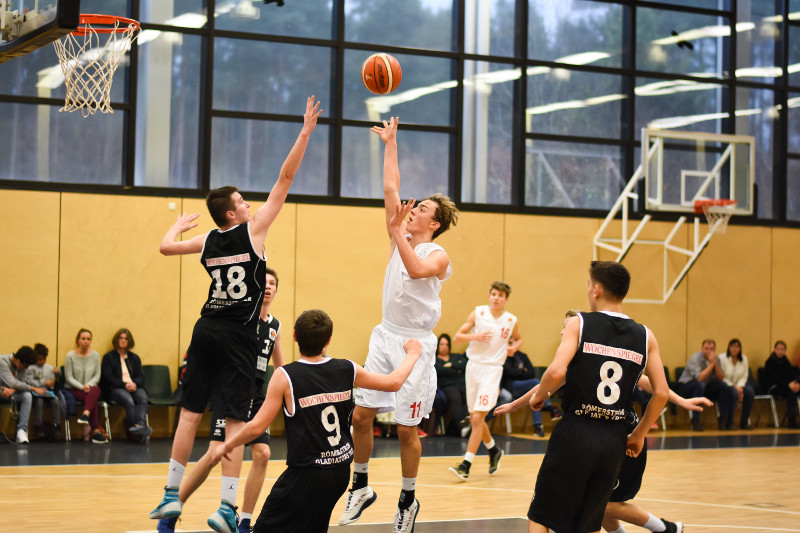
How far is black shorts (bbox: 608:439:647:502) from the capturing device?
5.25m

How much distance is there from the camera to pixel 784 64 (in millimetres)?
15516

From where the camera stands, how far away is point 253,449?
18.7 ft

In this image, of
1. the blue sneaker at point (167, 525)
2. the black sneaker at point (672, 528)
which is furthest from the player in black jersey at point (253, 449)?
the black sneaker at point (672, 528)

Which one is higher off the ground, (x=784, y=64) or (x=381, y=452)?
(x=784, y=64)

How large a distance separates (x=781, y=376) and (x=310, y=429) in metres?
11.7

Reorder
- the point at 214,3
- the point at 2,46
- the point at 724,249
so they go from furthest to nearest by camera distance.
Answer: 1. the point at 724,249
2. the point at 214,3
3. the point at 2,46

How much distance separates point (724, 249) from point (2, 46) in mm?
11180

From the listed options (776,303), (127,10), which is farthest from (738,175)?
(127,10)

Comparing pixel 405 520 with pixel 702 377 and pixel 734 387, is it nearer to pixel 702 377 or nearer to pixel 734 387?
pixel 702 377

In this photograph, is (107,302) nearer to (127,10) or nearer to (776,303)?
(127,10)

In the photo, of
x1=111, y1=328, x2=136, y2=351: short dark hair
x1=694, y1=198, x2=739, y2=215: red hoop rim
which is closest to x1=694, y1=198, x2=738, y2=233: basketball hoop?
x1=694, y1=198, x2=739, y2=215: red hoop rim

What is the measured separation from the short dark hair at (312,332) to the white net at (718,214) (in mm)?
10212

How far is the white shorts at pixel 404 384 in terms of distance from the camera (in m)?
5.79

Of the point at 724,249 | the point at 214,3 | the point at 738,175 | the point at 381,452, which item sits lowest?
the point at 381,452
